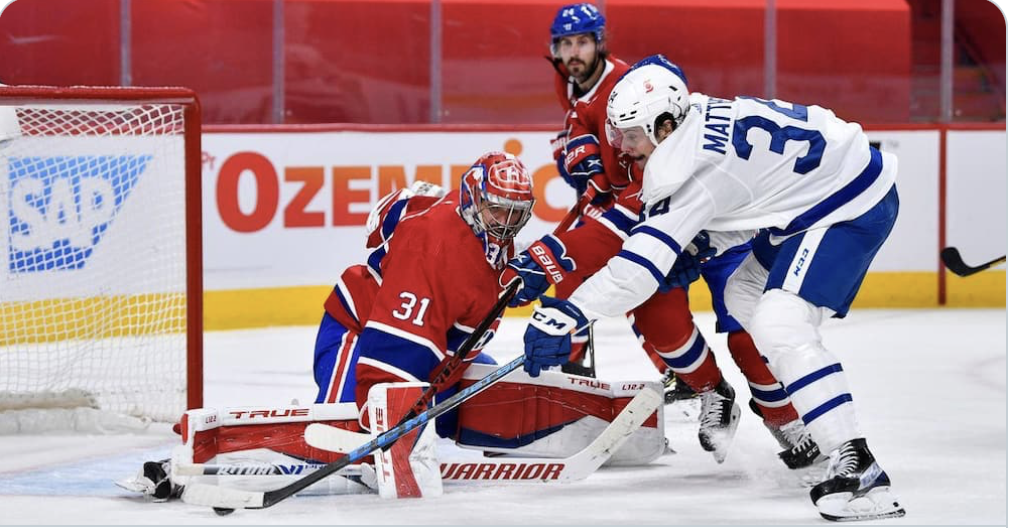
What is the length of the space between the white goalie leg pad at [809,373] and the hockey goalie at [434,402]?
422mm

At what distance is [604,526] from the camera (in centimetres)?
294

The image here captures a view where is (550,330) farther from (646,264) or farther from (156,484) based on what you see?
(156,484)

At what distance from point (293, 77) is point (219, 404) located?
2.19 metres

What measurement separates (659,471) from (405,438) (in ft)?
2.21

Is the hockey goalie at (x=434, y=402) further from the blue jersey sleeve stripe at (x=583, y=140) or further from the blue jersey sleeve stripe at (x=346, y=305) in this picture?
the blue jersey sleeve stripe at (x=583, y=140)

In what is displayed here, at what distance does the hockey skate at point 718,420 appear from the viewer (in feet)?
11.7

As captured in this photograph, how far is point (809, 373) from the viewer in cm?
297

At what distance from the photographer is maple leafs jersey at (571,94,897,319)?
9.87 ft

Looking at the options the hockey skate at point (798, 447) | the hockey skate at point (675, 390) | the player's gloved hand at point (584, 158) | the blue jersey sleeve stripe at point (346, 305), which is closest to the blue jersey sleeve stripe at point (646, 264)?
the hockey skate at point (798, 447)

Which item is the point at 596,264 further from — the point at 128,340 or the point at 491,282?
the point at 128,340

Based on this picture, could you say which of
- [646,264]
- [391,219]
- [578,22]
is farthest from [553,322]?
[578,22]

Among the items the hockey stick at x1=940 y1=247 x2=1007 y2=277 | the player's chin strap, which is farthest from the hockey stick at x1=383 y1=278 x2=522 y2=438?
the hockey stick at x1=940 y1=247 x2=1007 y2=277

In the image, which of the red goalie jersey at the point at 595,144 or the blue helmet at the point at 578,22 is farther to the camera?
the blue helmet at the point at 578,22

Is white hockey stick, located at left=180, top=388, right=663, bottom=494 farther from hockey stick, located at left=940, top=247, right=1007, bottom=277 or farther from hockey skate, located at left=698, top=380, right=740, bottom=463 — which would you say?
hockey stick, located at left=940, top=247, right=1007, bottom=277
